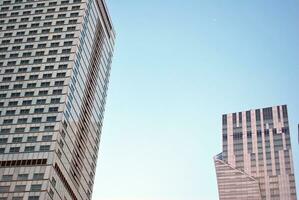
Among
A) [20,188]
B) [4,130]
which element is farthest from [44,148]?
[4,130]

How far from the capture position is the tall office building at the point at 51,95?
146 m

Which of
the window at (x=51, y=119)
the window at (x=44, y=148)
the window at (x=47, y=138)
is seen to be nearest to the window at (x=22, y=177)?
the window at (x=44, y=148)

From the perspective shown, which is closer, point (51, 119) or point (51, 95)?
point (51, 119)

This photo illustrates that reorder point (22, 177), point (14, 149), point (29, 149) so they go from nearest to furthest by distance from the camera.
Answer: point (22, 177) → point (29, 149) → point (14, 149)

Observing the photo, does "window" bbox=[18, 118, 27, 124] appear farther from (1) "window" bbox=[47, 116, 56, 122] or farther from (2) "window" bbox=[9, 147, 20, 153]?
(2) "window" bbox=[9, 147, 20, 153]

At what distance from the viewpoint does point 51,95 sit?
159m

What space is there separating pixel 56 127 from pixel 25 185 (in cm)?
1718

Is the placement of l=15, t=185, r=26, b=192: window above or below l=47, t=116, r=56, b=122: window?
below

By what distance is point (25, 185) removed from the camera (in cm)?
14238

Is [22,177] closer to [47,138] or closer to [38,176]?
[38,176]

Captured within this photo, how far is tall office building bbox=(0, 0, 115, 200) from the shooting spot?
146 m

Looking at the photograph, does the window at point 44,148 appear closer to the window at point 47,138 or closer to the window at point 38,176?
the window at point 47,138

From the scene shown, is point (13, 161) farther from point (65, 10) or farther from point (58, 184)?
point (65, 10)

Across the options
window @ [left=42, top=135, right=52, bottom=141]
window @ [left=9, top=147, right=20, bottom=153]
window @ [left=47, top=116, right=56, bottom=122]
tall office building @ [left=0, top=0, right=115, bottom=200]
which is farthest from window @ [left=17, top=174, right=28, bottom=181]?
window @ [left=47, top=116, right=56, bottom=122]
